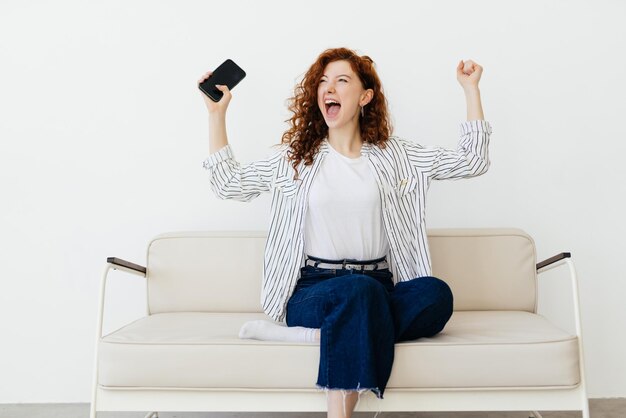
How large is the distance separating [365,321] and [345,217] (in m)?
0.49

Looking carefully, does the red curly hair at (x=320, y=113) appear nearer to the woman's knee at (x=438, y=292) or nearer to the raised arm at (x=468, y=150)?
the raised arm at (x=468, y=150)

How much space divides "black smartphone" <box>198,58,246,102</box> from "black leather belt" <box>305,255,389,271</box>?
645mm

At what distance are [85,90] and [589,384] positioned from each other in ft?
8.34

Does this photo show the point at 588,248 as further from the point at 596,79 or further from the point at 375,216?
the point at 375,216

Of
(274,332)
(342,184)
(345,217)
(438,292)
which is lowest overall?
(274,332)

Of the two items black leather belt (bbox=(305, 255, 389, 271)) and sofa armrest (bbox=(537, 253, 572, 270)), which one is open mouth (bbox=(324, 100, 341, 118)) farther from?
sofa armrest (bbox=(537, 253, 572, 270))

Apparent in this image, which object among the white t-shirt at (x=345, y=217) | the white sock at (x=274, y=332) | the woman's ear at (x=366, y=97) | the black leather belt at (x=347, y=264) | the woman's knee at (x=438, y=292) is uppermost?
the woman's ear at (x=366, y=97)

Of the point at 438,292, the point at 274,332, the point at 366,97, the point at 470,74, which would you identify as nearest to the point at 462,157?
the point at 470,74

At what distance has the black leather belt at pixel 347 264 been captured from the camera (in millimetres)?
2375

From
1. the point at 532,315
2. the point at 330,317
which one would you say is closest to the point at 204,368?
the point at 330,317

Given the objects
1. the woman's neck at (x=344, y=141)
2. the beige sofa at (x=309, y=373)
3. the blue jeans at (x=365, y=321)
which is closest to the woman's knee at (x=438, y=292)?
the blue jeans at (x=365, y=321)

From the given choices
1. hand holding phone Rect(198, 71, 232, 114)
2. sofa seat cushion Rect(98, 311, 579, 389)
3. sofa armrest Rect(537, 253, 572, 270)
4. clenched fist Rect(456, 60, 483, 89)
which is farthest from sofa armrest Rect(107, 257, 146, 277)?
sofa armrest Rect(537, 253, 572, 270)

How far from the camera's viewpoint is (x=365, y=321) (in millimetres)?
1998

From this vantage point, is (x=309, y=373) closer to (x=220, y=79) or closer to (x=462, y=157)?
(x=462, y=157)
